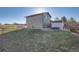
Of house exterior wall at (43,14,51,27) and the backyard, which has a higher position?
house exterior wall at (43,14,51,27)

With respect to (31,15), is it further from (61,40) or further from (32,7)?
(61,40)

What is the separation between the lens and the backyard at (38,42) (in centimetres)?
296

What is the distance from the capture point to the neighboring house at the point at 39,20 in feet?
9.74

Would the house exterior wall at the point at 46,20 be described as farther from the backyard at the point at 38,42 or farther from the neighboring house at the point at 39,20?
the backyard at the point at 38,42

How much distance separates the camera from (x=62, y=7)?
297cm

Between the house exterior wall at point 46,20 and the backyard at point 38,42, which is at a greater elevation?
the house exterior wall at point 46,20

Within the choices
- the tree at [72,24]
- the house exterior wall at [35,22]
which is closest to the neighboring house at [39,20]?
the house exterior wall at [35,22]

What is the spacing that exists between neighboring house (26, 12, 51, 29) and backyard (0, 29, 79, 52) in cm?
6

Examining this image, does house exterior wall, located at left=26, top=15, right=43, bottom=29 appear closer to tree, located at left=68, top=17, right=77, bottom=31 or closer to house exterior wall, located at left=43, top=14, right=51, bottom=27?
house exterior wall, located at left=43, top=14, right=51, bottom=27

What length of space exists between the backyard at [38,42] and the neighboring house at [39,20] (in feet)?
0.20

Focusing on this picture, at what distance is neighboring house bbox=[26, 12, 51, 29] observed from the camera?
2.97 metres

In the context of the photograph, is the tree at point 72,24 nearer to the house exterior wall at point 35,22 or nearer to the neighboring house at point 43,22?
the neighboring house at point 43,22

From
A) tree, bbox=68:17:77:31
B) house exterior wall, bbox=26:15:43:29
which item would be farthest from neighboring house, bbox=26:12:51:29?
tree, bbox=68:17:77:31
